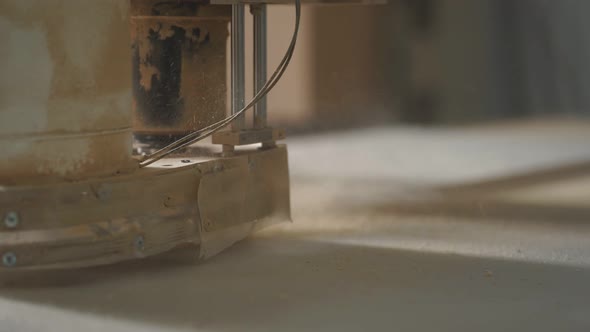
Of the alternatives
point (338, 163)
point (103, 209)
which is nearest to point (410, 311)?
point (103, 209)

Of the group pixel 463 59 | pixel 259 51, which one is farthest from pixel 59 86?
pixel 463 59

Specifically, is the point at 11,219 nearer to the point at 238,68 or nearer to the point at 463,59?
the point at 238,68

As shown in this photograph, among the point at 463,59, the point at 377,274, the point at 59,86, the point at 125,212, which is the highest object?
the point at 463,59

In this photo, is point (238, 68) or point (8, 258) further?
point (238, 68)

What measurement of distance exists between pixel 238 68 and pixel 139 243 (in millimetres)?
518

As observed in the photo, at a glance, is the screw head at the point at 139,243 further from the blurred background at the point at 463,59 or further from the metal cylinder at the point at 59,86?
the blurred background at the point at 463,59

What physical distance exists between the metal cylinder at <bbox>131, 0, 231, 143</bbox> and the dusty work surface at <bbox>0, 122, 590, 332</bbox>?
328mm

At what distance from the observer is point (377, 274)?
1595mm

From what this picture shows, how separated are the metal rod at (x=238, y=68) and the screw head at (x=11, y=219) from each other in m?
0.59

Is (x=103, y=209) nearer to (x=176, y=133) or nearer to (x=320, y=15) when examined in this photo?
(x=176, y=133)

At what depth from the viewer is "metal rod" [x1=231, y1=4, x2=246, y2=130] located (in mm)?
1863

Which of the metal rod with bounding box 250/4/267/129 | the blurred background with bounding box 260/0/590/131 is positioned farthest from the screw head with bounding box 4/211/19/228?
the blurred background with bounding box 260/0/590/131

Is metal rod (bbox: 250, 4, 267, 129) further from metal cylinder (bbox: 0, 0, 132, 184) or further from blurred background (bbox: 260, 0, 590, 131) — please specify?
blurred background (bbox: 260, 0, 590, 131)

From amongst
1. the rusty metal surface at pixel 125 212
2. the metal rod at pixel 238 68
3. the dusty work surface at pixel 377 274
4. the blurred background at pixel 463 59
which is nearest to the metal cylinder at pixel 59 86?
the rusty metal surface at pixel 125 212
